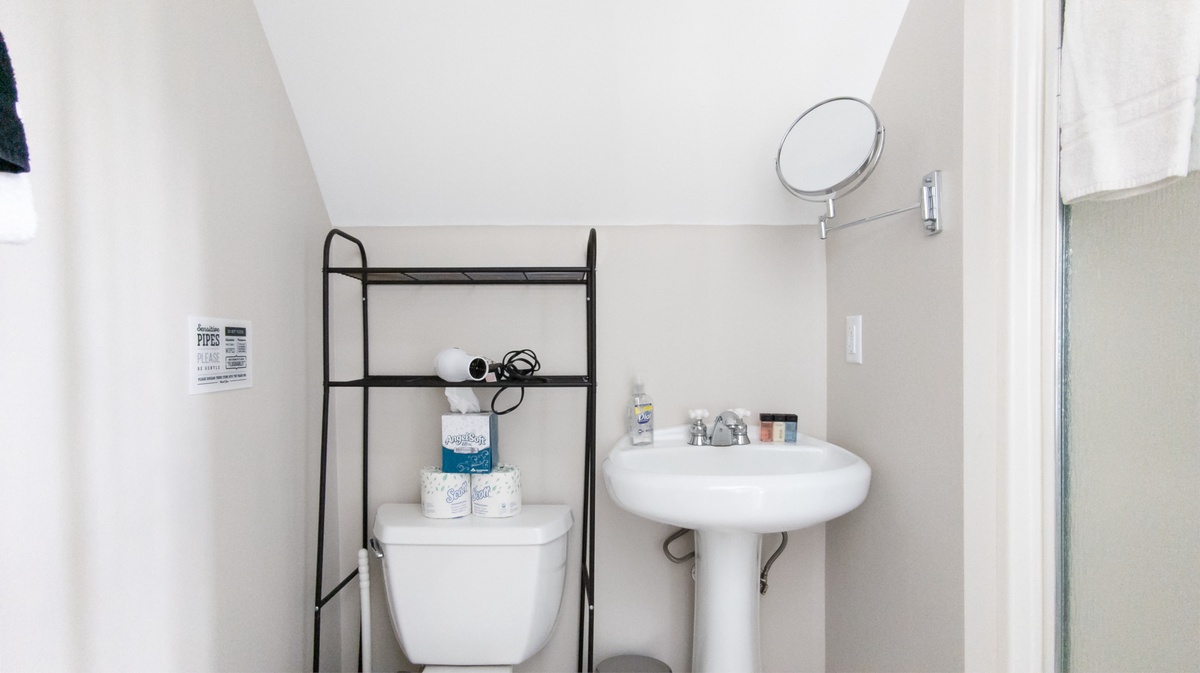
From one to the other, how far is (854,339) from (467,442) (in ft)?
3.18

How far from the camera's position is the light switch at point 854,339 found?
1.47 meters

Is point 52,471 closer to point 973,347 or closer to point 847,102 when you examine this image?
point 973,347

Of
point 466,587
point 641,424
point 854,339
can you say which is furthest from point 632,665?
point 854,339

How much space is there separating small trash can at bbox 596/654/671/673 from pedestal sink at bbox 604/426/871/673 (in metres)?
0.17

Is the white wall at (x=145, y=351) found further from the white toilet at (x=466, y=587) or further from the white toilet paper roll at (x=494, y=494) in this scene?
the white toilet paper roll at (x=494, y=494)

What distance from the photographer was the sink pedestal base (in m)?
1.39

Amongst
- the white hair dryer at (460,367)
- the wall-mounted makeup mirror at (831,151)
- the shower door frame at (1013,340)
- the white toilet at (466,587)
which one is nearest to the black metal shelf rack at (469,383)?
the white hair dryer at (460,367)

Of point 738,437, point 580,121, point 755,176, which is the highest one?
point 580,121

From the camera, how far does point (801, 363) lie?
170 centimetres

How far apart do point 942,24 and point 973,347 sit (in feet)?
2.02

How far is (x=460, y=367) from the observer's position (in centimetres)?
148

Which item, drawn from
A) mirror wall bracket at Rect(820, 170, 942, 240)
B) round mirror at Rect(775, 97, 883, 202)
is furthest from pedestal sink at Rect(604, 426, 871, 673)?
round mirror at Rect(775, 97, 883, 202)

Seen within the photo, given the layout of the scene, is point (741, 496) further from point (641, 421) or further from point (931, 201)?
point (931, 201)

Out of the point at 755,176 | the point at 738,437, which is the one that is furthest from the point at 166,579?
the point at 755,176
